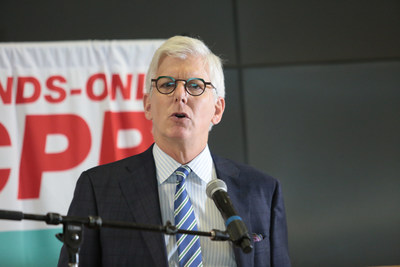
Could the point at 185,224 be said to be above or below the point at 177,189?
below

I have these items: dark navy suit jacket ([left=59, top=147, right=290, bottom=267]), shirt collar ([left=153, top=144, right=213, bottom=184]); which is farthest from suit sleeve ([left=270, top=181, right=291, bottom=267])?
shirt collar ([left=153, top=144, right=213, bottom=184])

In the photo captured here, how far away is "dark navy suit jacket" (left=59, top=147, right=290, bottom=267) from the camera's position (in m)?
1.70

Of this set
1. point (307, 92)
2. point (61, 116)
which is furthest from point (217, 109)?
point (307, 92)

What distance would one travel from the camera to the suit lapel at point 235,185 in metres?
1.85

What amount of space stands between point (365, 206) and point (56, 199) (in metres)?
2.27

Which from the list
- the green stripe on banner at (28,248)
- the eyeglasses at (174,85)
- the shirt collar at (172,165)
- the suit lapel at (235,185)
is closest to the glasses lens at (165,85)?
the eyeglasses at (174,85)

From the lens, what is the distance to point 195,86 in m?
1.93

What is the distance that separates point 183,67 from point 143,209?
0.57 meters

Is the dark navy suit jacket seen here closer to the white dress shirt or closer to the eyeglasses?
the white dress shirt

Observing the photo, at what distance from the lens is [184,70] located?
1917 mm

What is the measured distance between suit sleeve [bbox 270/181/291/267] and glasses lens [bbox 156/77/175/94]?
0.59 metres

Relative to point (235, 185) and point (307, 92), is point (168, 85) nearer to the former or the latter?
point (235, 185)

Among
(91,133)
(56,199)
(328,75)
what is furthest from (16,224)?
(328,75)

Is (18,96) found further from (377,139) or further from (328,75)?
(377,139)
